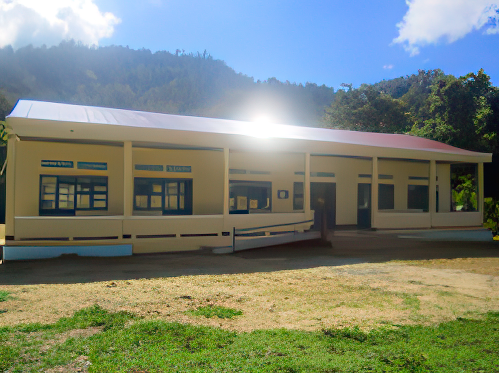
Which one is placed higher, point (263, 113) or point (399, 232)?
point (263, 113)

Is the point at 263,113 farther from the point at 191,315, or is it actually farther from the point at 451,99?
the point at 191,315

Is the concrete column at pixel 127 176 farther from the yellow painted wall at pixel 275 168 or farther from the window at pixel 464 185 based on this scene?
the window at pixel 464 185

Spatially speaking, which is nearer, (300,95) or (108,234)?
(108,234)

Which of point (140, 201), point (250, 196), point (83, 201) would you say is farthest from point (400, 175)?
point (83, 201)

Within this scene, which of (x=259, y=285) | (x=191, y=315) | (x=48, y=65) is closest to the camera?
(x=191, y=315)

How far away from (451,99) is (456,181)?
488 centimetres

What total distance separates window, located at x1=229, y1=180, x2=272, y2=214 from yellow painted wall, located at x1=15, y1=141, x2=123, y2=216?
4602mm

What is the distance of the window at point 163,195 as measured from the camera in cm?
1504

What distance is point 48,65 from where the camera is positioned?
349 feet

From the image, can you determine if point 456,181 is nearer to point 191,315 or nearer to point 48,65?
point 191,315

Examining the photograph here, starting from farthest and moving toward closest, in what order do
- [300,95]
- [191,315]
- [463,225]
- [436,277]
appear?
[300,95], [463,225], [436,277], [191,315]

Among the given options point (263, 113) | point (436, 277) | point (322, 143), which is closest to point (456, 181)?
point (322, 143)

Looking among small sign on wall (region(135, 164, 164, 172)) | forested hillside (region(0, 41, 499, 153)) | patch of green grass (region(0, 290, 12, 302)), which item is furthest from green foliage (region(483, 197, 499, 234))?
forested hillside (region(0, 41, 499, 153))

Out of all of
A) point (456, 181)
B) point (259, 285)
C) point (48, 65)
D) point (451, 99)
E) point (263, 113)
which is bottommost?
point (259, 285)
